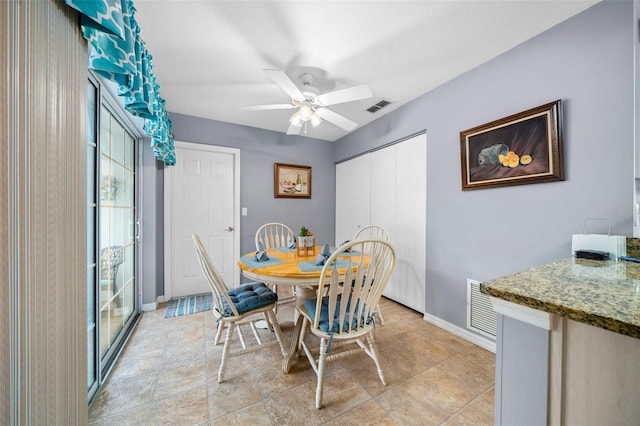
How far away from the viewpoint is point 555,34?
59.9 inches

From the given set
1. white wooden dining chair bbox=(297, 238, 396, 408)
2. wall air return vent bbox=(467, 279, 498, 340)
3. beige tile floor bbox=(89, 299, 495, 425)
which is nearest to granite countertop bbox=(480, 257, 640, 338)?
white wooden dining chair bbox=(297, 238, 396, 408)

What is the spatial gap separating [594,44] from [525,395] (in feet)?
6.55

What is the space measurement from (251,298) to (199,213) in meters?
1.91

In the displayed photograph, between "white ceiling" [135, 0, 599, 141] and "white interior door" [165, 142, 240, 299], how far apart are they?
0.90 meters

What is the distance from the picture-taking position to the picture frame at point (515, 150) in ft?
4.99

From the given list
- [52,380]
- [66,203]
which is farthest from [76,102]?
[52,380]

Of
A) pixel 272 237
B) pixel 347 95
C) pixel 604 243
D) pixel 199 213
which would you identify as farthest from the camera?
pixel 199 213

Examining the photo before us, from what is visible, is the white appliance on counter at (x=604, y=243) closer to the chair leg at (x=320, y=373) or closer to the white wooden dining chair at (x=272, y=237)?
the chair leg at (x=320, y=373)

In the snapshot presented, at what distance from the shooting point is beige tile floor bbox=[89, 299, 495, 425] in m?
1.27

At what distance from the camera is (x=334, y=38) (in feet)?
5.33

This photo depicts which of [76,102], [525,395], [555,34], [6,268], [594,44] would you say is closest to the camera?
[6,268]

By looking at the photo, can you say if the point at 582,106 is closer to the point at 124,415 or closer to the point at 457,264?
the point at 457,264

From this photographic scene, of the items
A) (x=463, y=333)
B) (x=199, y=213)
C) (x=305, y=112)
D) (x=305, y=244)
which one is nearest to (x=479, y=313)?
(x=463, y=333)

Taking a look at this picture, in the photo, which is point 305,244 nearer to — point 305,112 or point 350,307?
point 350,307
